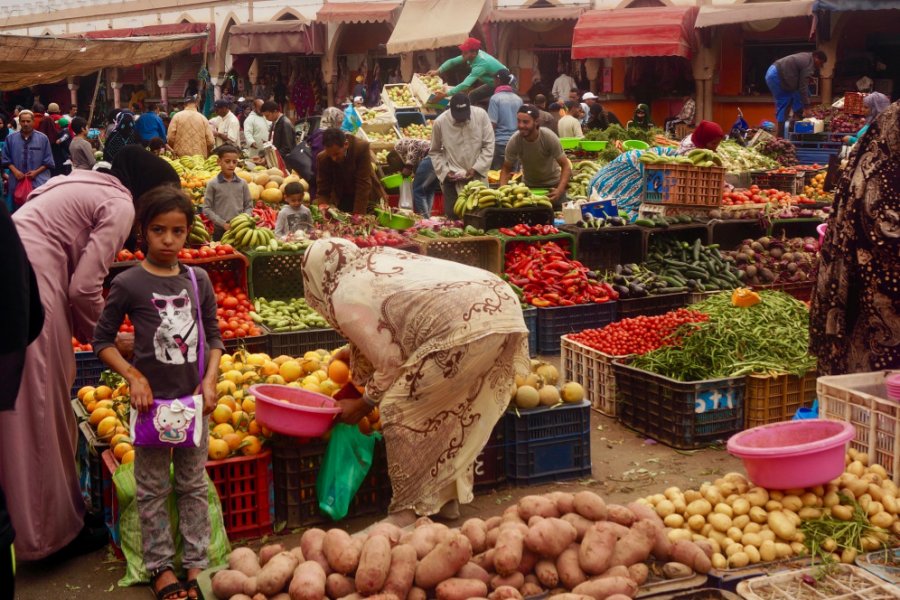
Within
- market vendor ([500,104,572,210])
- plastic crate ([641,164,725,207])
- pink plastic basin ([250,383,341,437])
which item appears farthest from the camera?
market vendor ([500,104,572,210])

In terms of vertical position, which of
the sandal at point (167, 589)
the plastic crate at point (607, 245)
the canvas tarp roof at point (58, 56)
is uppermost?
the canvas tarp roof at point (58, 56)

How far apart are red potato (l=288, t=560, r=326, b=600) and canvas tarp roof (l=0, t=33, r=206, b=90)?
16.6m

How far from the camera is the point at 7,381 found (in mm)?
Result: 2861

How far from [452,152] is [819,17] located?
35.2ft

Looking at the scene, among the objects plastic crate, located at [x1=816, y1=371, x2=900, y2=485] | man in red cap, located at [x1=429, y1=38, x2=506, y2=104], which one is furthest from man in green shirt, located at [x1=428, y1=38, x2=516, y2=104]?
plastic crate, located at [x1=816, y1=371, x2=900, y2=485]

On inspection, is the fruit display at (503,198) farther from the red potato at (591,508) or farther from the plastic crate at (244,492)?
the red potato at (591,508)

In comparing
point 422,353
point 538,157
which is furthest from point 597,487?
point 538,157

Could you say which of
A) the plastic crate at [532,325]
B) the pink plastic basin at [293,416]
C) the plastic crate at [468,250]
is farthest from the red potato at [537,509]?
the plastic crate at [468,250]

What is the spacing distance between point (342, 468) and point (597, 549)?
1.76m

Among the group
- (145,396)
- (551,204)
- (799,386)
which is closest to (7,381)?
(145,396)

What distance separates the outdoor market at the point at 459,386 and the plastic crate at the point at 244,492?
0.04ft

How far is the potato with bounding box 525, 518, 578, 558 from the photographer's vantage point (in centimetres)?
349

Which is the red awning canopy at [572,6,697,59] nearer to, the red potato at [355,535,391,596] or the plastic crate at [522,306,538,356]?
the plastic crate at [522,306,538,356]

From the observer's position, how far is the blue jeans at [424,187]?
40.2ft
